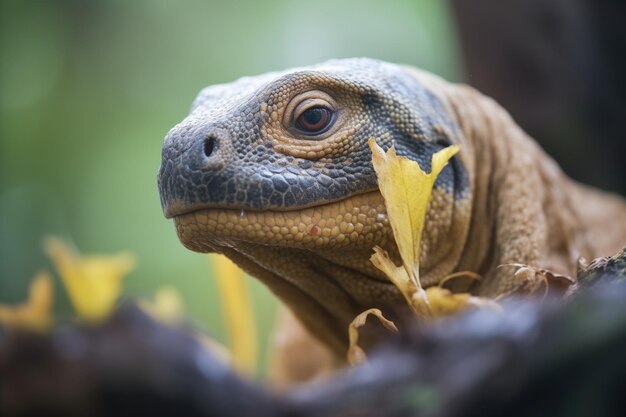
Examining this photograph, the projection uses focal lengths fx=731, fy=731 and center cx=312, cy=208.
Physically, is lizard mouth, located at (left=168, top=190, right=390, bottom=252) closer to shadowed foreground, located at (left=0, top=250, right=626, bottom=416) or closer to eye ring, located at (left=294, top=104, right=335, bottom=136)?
eye ring, located at (left=294, top=104, right=335, bottom=136)

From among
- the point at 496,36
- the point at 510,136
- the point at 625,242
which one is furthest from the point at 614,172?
the point at 510,136

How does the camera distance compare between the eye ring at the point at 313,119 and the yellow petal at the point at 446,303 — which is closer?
the yellow petal at the point at 446,303

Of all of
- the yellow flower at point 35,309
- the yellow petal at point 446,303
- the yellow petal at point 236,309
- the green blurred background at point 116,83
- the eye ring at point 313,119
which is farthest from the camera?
the green blurred background at point 116,83

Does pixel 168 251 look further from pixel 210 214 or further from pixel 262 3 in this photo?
pixel 210 214

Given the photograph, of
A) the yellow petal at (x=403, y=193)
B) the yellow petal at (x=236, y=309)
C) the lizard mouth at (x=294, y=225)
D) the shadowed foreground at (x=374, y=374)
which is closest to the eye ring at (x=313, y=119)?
the lizard mouth at (x=294, y=225)

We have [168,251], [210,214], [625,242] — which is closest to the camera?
[210,214]

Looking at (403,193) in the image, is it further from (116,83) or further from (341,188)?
(116,83)

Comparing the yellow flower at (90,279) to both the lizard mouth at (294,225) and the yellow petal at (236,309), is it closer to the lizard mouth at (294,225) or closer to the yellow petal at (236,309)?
the lizard mouth at (294,225)

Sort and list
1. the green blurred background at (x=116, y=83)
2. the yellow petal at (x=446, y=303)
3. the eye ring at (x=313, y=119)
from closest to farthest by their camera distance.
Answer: the yellow petal at (x=446, y=303) → the eye ring at (x=313, y=119) → the green blurred background at (x=116, y=83)
